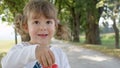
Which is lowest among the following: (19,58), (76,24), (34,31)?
(19,58)

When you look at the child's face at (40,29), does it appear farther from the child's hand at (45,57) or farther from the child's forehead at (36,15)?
the child's hand at (45,57)

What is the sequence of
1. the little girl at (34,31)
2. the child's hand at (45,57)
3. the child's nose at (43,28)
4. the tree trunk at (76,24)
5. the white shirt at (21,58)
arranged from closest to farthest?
the child's hand at (45,57) → the white shirt at (21,58) → the little girl at (34,31) → the child's nose at (43,28) → the tree trunk at (76,24)

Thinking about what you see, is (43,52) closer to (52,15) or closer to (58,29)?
(52,15)

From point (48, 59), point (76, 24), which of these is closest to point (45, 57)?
point (48, 59)

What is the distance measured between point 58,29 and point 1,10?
22.0m

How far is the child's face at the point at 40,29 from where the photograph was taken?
69.4 inches

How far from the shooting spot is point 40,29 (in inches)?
68.9

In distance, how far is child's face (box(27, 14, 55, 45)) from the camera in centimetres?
176

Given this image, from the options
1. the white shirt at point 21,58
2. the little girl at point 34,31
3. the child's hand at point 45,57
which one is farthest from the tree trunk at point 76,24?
the child's hand at point 45,57

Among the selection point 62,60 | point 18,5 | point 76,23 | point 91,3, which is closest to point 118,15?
point 91,3

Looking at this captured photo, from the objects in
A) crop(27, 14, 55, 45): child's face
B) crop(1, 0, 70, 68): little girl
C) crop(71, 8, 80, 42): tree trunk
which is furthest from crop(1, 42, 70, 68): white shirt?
crop(71, 8, 80, 42): tree trunk

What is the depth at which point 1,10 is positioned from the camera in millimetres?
23844

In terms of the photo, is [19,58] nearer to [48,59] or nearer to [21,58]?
[21,58]

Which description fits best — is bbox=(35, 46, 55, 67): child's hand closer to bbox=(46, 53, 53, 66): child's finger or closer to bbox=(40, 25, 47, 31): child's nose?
bbox=(46, 53, 53, 66): child's finger
